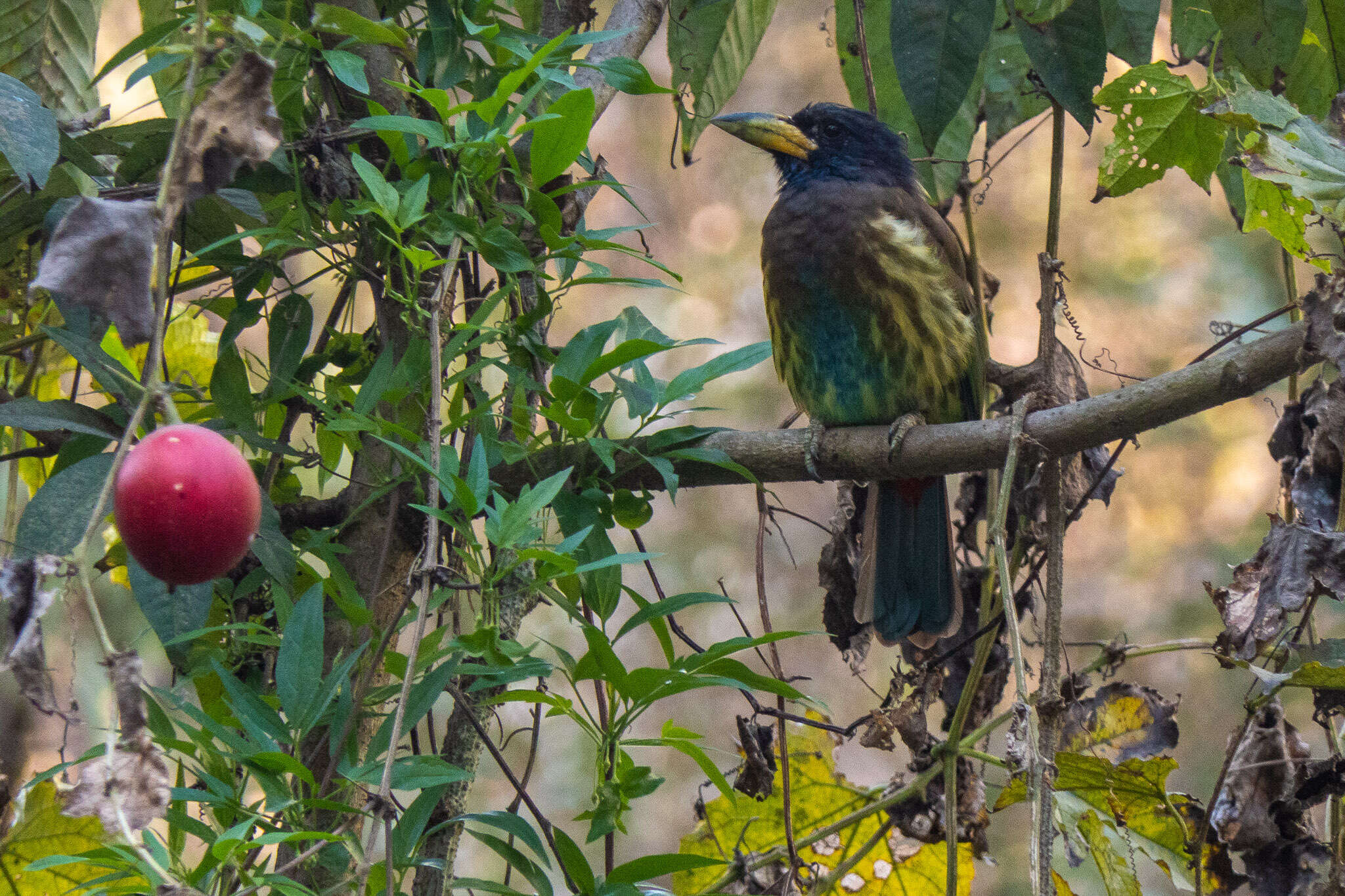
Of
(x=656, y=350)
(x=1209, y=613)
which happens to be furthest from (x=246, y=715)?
(x=1209, y=613)

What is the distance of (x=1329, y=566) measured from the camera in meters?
1.48

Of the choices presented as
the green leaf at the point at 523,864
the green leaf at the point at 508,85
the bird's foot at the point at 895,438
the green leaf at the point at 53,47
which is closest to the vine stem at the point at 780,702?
the bird's foot at the point at 895,438

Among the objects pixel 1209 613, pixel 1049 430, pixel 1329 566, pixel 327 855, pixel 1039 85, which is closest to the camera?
pixel 327 855

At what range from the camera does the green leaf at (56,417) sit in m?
1.31

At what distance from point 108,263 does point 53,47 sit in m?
1.33

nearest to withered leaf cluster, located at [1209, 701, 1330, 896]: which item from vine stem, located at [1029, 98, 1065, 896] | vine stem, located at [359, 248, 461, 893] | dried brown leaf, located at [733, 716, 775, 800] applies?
vine stem, located at [1029, 98, 1065, 896]

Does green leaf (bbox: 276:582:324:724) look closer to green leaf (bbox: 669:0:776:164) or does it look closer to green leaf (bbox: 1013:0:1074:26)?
green leaf (bbox: 669:0:776:164)

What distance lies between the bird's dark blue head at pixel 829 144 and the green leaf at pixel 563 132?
148 cm

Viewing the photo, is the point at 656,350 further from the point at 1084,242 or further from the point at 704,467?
the point at 1084,242

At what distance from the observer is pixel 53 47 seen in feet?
6.03

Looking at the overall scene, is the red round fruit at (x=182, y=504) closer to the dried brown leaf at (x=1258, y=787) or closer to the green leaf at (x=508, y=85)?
the green leaf at (x=508, y=85)

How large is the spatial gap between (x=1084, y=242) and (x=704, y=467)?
480cm

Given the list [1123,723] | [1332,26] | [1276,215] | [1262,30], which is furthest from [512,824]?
[1332,26]

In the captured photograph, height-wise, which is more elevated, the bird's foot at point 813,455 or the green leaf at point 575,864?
the bird's foot at point 813,455
